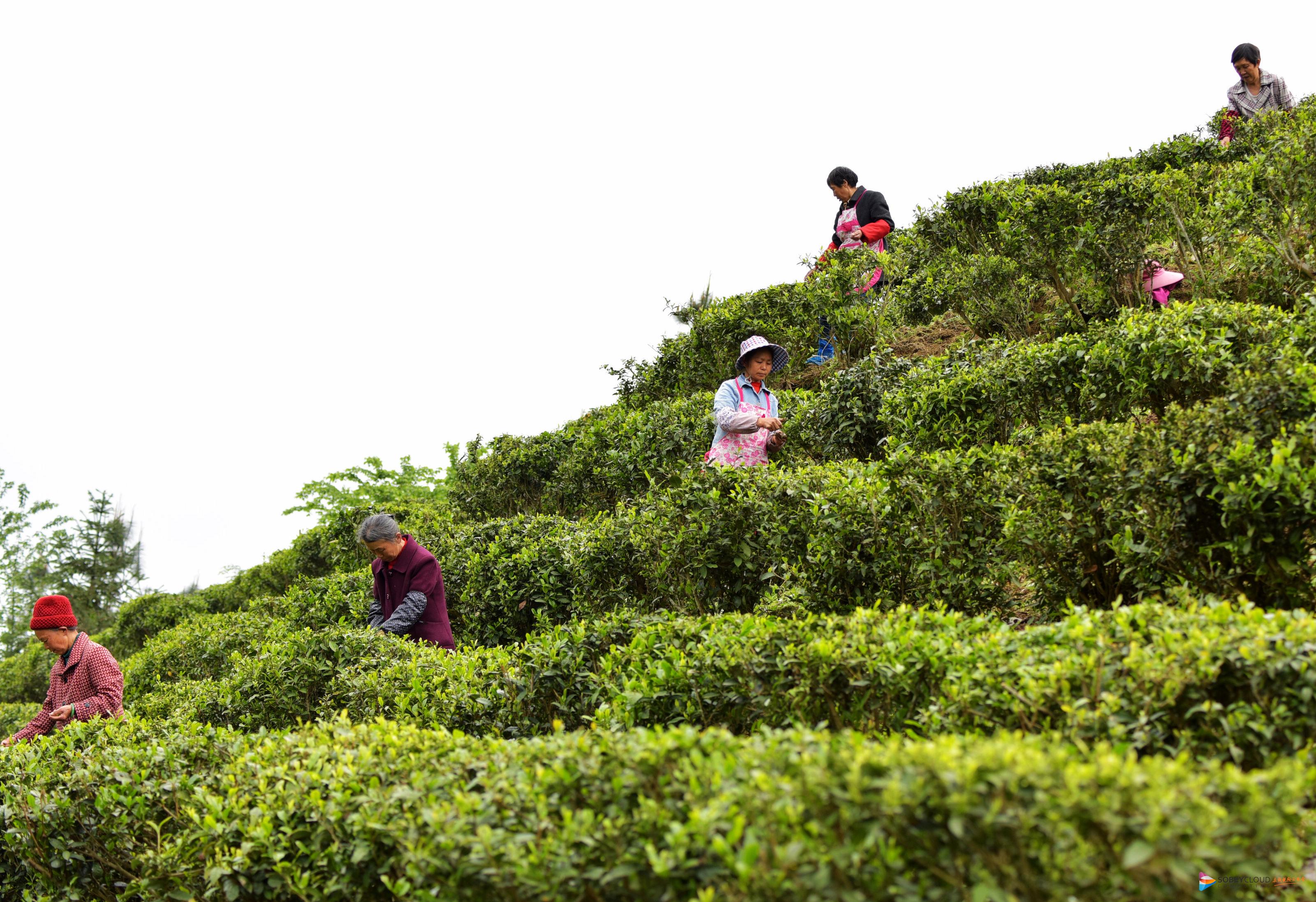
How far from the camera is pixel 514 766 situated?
319 cm

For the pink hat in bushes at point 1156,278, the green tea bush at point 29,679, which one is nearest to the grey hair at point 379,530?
the pink hat in bushes at point 1156,278

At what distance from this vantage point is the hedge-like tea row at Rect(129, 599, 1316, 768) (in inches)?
116

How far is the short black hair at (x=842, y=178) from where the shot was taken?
12.0 meters

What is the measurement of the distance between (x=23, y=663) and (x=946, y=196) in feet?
73.9

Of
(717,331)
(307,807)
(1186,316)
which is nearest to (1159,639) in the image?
(307,807)

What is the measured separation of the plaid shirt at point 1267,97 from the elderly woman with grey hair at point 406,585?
10371mm

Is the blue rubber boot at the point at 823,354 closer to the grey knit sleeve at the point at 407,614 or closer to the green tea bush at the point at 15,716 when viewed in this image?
the grey knit sleeve at the point at 407,614

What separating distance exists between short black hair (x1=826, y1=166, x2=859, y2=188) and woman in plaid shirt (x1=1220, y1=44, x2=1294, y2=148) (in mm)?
4223

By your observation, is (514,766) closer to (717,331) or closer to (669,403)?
(669,403)

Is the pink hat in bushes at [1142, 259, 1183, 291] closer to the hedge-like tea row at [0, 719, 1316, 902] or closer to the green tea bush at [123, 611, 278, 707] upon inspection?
the hedge-like tea row at [0, 719, 1316, 902]

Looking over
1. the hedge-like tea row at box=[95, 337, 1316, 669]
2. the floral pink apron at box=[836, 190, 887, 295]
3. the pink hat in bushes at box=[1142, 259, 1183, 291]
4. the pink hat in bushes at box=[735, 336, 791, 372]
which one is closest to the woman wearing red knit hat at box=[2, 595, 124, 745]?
the hedge-like tea row at box=[95, 337, 1316, 669]

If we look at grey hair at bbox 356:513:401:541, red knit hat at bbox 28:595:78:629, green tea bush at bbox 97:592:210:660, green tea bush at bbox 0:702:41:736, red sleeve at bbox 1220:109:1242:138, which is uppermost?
red sleeve at bbox 1220:109:1242:138

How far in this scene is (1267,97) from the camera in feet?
35.0

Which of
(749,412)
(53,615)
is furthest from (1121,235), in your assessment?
(53,615)
